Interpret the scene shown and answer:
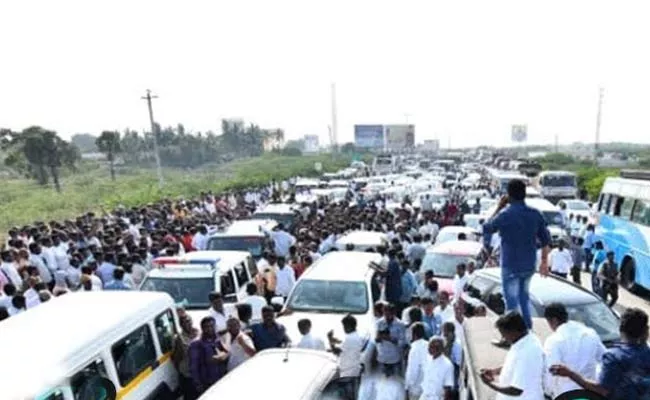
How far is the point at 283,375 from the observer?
5.35m

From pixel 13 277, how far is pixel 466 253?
8497mm

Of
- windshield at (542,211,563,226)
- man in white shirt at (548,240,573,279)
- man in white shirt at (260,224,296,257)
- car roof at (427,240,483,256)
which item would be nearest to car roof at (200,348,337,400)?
car roof at (427,240,483,256)

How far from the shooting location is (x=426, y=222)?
18219 millimetres

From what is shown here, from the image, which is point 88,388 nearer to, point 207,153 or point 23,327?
point 23,327

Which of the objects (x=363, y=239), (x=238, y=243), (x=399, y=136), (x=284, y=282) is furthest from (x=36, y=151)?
(x=399, y=136)

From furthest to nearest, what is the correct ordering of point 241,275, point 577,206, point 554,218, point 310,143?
1. point 310,143
2. point 577,206
3. point 554,218
4. point 241,275

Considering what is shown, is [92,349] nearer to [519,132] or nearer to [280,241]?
[280,241]

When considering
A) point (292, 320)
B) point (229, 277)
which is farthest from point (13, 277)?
point (292, 320)

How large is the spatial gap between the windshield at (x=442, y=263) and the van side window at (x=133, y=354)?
6.69 meters

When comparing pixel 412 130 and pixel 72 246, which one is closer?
pixel 72 246

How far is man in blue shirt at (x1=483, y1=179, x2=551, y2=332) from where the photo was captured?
20.4ft

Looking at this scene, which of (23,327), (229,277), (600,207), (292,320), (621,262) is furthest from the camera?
(600,207)

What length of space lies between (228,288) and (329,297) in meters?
1.71

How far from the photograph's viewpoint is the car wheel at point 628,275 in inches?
572
